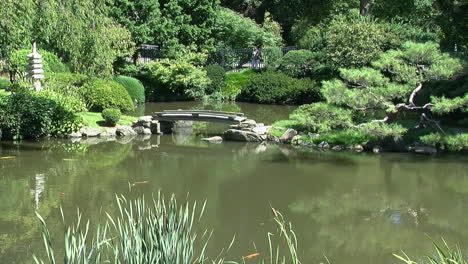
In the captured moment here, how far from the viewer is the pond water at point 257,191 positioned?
7125 millimetres

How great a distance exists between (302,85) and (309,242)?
49.6 ft

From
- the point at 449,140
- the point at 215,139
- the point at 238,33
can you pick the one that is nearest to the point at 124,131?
the point at 215,139

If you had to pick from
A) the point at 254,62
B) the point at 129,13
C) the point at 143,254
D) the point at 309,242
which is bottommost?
the point at 309,242

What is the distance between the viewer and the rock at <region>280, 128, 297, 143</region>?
13781 millimetres

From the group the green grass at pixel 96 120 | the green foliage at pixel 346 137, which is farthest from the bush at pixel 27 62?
the green foliage at pixel 346 137

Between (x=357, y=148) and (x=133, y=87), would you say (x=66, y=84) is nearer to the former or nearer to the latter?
(x=133, y=87)

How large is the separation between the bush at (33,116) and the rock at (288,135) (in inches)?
203

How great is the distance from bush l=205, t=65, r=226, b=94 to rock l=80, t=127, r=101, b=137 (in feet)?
31.3

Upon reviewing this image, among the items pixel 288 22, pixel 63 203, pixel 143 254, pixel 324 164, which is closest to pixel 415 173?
pixel 324 164

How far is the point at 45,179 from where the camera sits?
10.1 meters

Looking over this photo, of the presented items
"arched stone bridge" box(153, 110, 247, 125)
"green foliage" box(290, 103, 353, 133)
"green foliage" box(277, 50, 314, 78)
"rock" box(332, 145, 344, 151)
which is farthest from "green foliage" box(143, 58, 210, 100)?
"rock" box(332, 145, 344, 151)

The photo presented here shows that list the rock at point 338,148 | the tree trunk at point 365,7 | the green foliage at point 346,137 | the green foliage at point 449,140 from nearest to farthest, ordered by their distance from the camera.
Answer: the green foliage at point 449,140 < the green foliage at point 346,137 < the rock at point 338,148 < the tree trunk at point 365,7

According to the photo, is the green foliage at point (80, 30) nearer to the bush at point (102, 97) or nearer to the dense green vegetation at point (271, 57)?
the dense green vegetation at point (271, 57)

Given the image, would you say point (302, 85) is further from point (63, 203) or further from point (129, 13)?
point (63, 203)
